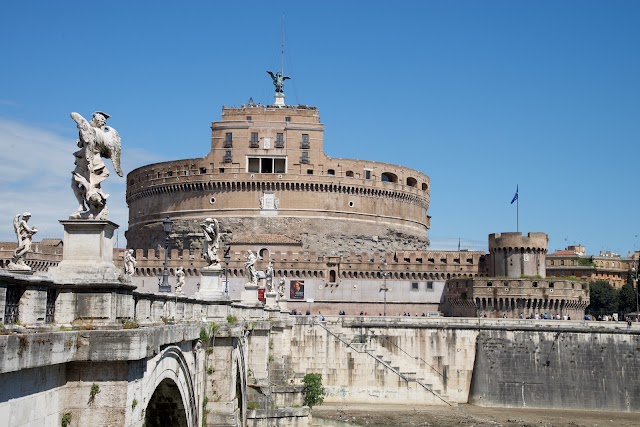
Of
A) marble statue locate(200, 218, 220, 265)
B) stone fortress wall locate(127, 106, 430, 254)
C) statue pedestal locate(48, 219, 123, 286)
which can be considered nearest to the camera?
statue pedestal locate(48, 219, 123, 286)

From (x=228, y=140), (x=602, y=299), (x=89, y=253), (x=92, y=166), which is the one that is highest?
(x=228, y=140)

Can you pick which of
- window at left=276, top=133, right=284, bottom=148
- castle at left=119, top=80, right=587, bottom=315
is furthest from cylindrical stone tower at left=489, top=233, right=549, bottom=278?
window at left=276, top=133, right=284, bottom=148

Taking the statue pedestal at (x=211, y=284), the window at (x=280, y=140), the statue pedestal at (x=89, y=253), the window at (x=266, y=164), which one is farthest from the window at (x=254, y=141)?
the statue pedestal at (x=89, y=253)

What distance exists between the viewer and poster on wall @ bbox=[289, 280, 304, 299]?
79125 millimetres

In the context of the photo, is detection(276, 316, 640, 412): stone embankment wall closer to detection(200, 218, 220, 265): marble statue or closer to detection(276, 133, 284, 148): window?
detection(200, 218, 220, 265): marble statue

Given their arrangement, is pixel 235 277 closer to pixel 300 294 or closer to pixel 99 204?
pixel 300 294

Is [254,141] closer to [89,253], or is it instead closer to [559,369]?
[559,369]

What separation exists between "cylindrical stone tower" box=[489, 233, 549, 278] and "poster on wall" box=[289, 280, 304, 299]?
18.1 m

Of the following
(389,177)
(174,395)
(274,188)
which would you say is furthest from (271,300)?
(389,177)

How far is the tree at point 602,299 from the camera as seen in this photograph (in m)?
102

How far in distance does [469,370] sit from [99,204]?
164 ft

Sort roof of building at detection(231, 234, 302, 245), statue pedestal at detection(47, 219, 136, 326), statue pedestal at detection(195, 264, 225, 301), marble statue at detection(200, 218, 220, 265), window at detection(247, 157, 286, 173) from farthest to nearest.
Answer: window at detection(247, 157, 286, 173) → roof of building at detection(231, 234, 302, 245) → marble statue at detection(200, 218, 220, 265) → statue pedestal at detection(195, 264, 225, 301) → statue pedestal at detection(47, 219, 136, 326)

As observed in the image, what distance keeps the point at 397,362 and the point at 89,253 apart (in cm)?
4881

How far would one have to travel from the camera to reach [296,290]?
79125 millimetres
